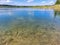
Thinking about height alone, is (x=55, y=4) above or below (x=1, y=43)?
below

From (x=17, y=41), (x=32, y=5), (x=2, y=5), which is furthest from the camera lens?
(x=32, y=5)

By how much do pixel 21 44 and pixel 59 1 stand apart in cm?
12212

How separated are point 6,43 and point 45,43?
3263 mm

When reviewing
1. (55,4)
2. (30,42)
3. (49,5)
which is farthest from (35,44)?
(49,5)

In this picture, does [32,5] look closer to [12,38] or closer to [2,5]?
[2,5]

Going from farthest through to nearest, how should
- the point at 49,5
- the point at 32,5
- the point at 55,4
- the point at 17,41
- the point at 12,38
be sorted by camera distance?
the point at 32,5 < the point at 49,5 < the point at 55,4 < the point at 12,38 < the point at 17,41

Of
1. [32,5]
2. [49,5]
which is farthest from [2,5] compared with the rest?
[49,5]

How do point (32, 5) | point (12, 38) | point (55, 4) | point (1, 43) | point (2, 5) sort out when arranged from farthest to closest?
point (32, 5)
point (2, 5)
point (55, 4)
point (12, 38)
point (1, 43)

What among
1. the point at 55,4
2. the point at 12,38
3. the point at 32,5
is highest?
the point at 12,38

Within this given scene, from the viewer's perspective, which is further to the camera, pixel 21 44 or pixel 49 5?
pixel 49 5

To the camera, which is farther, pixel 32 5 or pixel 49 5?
pixel 32 5

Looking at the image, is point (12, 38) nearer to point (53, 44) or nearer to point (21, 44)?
point (21, 44)

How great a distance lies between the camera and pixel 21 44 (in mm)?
14773

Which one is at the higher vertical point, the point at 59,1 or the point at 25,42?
the point at 25,42
